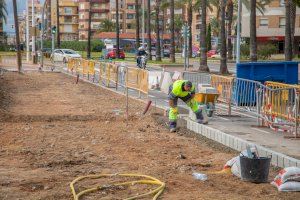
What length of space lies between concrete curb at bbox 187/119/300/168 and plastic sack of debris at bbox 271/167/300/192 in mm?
1224

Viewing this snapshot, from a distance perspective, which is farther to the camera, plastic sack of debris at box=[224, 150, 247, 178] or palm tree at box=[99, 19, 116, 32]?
palm tree at box=[99, 19, 116, 32]

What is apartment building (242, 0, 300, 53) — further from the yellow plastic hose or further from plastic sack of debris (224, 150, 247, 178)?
the yellow plastic hose

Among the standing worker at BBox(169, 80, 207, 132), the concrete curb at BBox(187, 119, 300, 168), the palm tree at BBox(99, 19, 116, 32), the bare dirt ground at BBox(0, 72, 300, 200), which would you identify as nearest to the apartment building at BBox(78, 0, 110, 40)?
the palm tree at BBox(99, 19, 116, 32)

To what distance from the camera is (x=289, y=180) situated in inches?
328

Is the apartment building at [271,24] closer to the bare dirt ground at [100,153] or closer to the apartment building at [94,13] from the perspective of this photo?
the bare dirt ground at [100,153]

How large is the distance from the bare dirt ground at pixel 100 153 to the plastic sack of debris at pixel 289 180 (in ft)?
0.37

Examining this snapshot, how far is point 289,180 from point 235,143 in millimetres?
3662

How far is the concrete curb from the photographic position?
999 centimetres

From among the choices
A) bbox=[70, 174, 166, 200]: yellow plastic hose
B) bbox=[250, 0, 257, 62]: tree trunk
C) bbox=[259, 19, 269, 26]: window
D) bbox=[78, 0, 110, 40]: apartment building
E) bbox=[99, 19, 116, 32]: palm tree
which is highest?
bbox=[78, 0, 110, 40]: apartment building

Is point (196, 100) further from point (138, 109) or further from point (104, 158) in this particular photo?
point (104, 158)

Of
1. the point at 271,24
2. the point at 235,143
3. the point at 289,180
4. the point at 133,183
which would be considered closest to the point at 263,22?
the point at 271,24

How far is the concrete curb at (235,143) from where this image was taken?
999cm

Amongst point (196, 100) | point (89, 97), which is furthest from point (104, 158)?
point (89, 97)

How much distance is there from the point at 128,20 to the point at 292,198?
140423 mm
